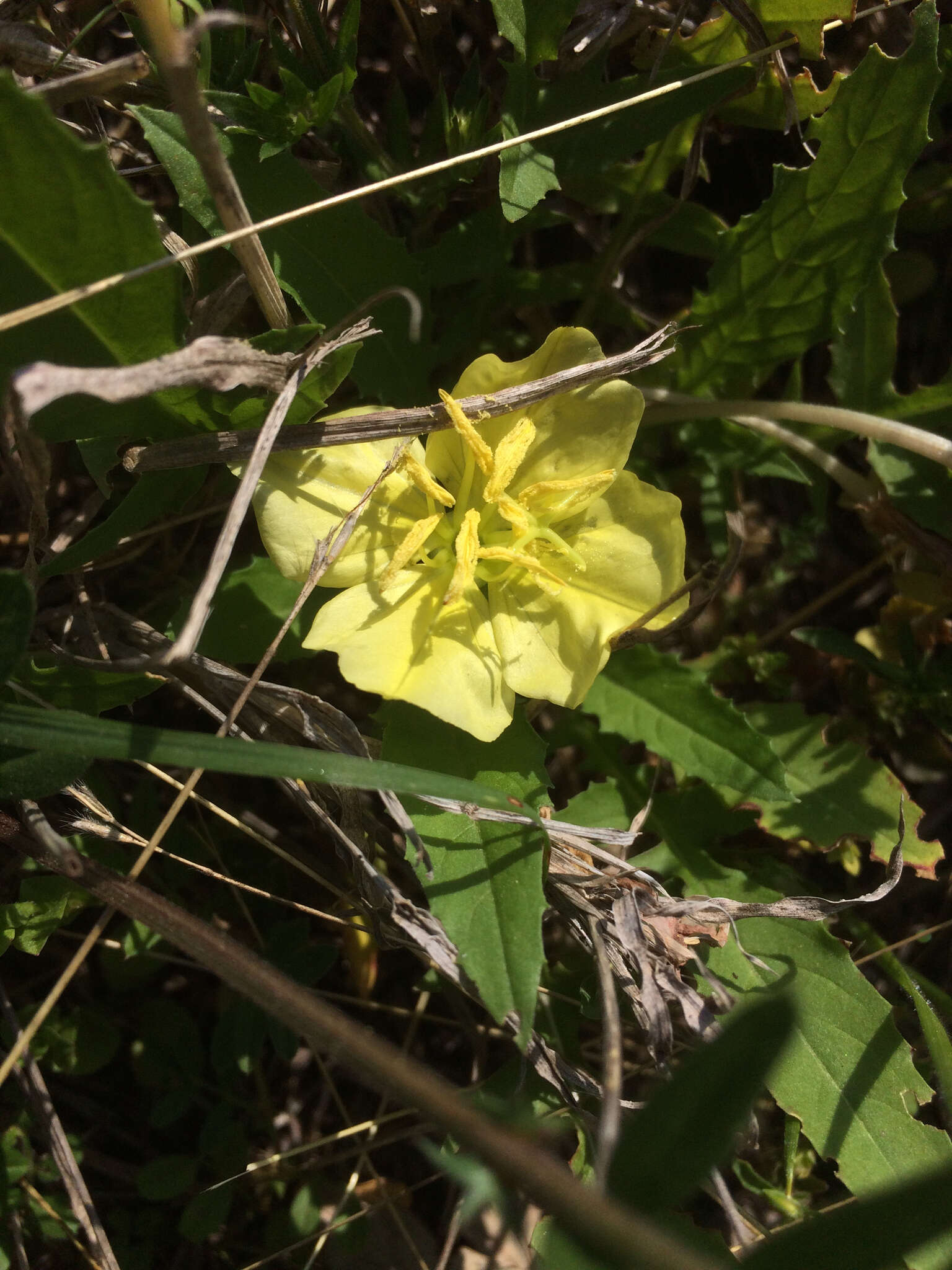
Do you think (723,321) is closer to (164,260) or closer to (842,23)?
(842,23)

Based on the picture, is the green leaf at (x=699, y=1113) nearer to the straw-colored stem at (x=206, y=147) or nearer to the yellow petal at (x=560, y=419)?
the yellow petal at (x=560, y=419)

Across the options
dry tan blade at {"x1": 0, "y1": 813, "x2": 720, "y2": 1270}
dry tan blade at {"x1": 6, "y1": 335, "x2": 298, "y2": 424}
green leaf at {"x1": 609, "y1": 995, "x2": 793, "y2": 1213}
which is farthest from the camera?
dry tan blade at {"x1": 6, "y1": 335, "x2": 298, "y2": 424}

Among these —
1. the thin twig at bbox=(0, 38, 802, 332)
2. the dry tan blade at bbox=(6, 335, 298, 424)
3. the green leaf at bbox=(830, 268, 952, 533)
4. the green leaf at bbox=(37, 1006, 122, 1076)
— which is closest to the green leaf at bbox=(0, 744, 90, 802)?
the dry tan blade at bbox=(6, 335, 298, 424)

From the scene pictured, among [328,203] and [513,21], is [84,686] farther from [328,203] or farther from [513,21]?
[513,21]

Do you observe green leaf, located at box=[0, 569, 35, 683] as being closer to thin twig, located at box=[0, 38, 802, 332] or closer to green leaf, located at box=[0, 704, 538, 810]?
green leaf, located at box=[0, 704, 538, 810]

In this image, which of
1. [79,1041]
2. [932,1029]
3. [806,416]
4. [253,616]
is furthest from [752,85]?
[79,1041]

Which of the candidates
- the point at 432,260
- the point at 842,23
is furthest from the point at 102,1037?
the point at 842,23

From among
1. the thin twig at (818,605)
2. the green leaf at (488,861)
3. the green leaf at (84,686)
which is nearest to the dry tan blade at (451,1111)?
the green leaf at (488,861)
